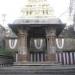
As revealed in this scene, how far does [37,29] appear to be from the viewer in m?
26.9

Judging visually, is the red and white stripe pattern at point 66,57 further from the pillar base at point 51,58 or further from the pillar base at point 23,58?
the pillar base at point 51,58

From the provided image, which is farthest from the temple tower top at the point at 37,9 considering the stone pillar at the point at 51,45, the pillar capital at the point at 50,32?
the stone pillar at the point at 51,45

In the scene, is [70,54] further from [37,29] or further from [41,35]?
[37,29]

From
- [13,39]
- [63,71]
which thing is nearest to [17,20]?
[63,71]

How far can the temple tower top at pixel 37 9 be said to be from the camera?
25.9 metres

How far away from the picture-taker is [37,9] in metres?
26.1

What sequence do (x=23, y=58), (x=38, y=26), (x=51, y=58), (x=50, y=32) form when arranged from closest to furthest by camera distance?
(x=51, y=58), (x=38, y=26), (x=50, y=32), (x=23, y=58)

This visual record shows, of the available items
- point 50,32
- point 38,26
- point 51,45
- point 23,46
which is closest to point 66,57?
point 51,45

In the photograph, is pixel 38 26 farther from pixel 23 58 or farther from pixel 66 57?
pixel 66 57

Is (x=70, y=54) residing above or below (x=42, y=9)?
below

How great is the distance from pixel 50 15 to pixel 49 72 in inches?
403

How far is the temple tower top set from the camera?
1021 inches

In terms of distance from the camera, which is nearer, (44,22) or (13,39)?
(44,22)

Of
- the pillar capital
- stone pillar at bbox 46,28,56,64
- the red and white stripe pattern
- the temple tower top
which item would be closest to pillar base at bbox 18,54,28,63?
stone pillar at bbox 46,28,56,64
